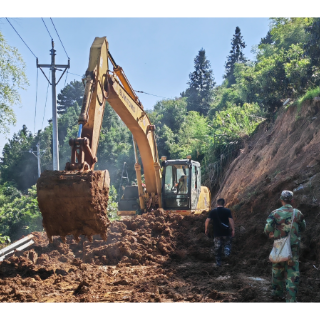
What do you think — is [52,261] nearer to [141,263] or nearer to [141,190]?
[141,263]

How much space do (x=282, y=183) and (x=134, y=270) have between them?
5.08 metres

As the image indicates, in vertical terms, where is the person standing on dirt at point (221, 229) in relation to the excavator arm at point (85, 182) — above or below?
below

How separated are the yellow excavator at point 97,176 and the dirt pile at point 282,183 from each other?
2118 millimetres

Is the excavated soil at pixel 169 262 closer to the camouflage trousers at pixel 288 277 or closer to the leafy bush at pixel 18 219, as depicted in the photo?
the camouflage trousers at pixel 288 277

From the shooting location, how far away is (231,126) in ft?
79.2

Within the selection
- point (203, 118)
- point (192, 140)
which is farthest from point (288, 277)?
point (203, 118)

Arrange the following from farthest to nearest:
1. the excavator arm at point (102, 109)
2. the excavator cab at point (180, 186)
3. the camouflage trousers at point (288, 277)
A: the excavator cab at point (180, 186) < the excavator arm at point (102, 109) < the camouflage trousers at point (288, 277)

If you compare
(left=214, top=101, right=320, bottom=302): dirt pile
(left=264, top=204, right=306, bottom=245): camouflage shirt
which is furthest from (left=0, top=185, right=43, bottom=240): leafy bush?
(left=264, top=204, right=306, bottom=245): camouflage shirt

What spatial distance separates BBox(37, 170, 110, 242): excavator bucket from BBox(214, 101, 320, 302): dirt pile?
3475mm

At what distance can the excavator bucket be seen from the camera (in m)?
6.27

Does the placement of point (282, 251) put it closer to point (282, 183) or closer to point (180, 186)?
point (282, 183)

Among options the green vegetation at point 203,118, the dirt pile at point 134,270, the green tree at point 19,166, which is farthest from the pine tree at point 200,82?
the dirt pile at point 134,270

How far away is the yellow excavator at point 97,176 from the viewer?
6.32 m

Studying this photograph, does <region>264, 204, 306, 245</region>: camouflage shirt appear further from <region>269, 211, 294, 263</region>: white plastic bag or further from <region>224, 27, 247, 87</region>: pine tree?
<region>224, 27, 247, 87</region>: pine tree
